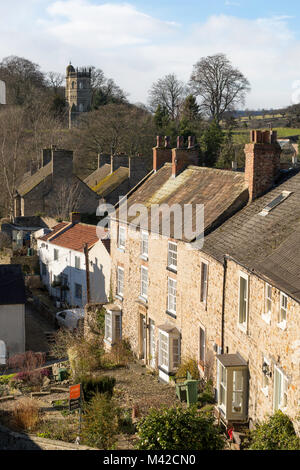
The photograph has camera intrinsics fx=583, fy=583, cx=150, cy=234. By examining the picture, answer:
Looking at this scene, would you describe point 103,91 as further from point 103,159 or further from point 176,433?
point 176,433

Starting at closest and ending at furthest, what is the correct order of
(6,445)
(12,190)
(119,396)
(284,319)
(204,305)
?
(284,319)
(6,445)
(204,305)
(119,396)
(12,190)

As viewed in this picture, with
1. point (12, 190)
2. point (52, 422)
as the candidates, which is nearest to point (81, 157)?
point (12, 190)

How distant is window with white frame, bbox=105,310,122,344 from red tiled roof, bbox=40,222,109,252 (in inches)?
313

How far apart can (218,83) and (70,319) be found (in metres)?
43.4

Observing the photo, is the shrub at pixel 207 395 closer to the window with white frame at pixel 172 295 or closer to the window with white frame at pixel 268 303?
the window with white frame at pixel 172 295

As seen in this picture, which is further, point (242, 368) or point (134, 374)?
point (134, 374)

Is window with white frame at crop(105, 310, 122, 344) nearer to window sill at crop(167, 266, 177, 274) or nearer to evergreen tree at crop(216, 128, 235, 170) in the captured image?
window sill at crop(167, 266, 177, 274)

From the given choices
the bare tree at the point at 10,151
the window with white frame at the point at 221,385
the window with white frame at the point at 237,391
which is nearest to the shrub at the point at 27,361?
the window with white frame at the point at 221,385

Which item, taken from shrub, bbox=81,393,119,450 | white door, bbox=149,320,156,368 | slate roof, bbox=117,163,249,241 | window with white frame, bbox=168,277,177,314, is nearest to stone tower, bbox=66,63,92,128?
slate roof, bbox=117,163,249,241

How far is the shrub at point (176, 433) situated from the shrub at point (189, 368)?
672cm

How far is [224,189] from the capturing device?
22500 millimetres

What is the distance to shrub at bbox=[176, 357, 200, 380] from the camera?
67.8 ft

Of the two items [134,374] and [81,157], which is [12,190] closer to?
[81,157]
